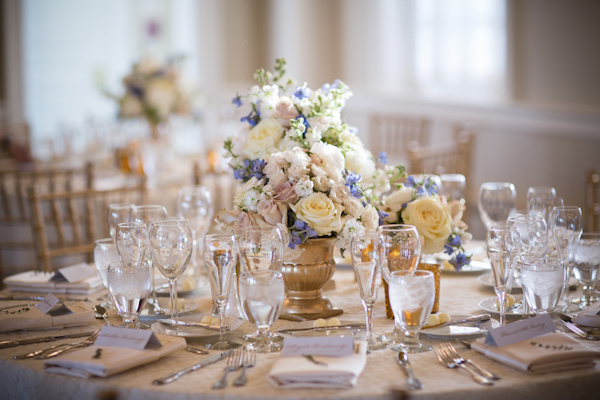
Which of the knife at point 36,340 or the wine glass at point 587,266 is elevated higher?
the wine glass at point 587,266

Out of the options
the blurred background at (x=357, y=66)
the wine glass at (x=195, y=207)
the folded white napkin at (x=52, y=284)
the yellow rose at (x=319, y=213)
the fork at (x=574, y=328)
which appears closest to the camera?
the fork at (x=574, y=328)

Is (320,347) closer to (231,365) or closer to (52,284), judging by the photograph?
(231,365)

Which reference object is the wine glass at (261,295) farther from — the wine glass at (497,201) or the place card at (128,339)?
the wine glass at (497,201)

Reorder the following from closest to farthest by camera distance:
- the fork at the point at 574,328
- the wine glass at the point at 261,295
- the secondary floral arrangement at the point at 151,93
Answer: the wine glass at the point at 261,295 < the fork at the point at 574,328 < the secondary floral arrangement at the point at 151,93

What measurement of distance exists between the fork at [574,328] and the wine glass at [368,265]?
0.41 m

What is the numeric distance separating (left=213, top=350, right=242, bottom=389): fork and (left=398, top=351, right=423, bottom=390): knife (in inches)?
12.2

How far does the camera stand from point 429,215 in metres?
1.77

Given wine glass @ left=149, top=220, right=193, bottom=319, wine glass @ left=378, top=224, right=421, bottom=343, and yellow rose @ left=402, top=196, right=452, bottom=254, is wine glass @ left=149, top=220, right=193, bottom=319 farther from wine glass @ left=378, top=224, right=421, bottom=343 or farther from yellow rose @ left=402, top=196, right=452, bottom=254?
yellow rose @ left=402, top=196, right=452, bottom=254

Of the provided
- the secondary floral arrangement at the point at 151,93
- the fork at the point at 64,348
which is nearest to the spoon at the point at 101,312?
the fork at the point at 64,348

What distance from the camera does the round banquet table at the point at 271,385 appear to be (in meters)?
1.19

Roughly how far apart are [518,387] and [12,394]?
976 millimetres

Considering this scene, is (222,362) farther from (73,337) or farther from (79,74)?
(79,74)

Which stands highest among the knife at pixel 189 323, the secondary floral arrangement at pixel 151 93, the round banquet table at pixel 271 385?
the secondary floral arrangement at pixel 151 93

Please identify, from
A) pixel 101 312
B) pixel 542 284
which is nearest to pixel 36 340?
pixel 101 312
